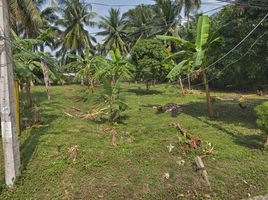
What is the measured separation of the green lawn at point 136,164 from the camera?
21.9 ft

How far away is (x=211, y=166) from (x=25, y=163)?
4.88 m

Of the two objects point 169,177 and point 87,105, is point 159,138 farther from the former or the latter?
point 87,105

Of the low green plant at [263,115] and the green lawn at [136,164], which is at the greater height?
the low green plant at [263,115]

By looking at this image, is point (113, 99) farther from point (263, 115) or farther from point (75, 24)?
point (75, 24)

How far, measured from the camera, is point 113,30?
37.2 m

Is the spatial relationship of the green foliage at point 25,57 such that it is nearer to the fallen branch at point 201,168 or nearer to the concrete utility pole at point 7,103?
the concrete utility pole at point 7,103

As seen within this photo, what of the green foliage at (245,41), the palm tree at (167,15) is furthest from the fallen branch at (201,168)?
the palm tree at (167,15)

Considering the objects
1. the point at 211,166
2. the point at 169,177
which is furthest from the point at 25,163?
the point at 211,166

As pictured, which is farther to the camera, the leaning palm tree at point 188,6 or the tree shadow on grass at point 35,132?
the leaning palm tree at point 188,6

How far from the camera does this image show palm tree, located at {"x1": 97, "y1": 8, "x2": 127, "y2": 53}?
121ft

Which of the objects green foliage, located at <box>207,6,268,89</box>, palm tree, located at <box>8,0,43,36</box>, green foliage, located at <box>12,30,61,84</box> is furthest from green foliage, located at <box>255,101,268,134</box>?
palm tree, located at <box>8,0,43,36</box>

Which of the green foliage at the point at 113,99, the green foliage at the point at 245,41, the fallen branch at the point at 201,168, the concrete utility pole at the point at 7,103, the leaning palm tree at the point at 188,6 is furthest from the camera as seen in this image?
the leaning palm tree at the point at 188,6

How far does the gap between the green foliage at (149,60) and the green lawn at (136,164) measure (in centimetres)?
1094

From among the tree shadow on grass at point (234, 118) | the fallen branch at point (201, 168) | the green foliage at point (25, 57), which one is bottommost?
the fallen branch at point (201, 168)
